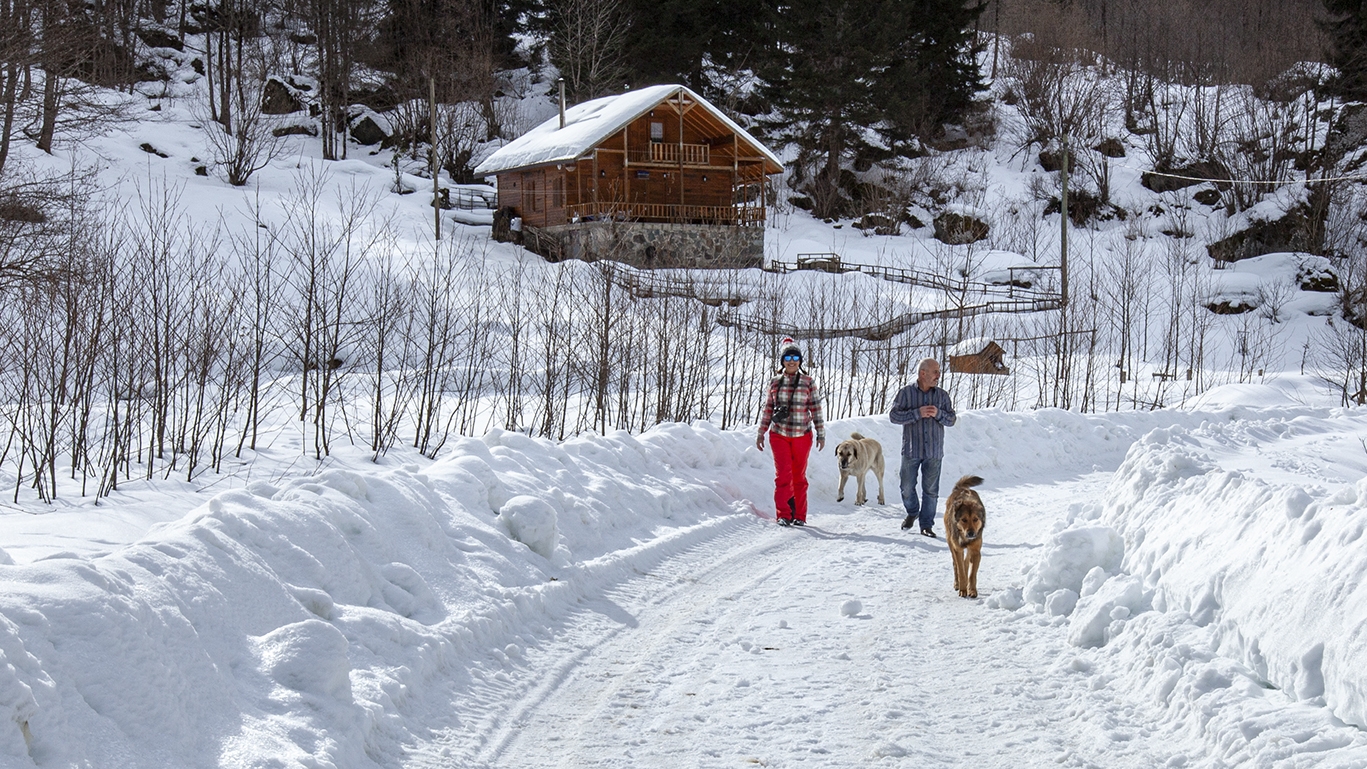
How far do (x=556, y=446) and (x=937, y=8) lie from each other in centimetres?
5653

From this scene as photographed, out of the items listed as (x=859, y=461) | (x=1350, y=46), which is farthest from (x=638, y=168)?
(x=1350, y=46)

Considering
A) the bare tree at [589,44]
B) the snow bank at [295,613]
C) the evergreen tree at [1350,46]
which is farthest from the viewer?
the bare tree at [589,44]

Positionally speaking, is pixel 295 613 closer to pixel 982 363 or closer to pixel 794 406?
pixel 794 406

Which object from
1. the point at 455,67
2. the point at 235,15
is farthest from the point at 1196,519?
the point at 235,15

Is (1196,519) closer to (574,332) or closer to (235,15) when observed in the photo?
(574,332)

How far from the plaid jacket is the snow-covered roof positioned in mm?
31666

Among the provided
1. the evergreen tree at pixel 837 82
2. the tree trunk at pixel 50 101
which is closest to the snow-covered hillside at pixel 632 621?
the tree trunk at pixel 50 101

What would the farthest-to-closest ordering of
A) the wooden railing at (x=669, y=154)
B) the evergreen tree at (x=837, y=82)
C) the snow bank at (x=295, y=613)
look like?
1. the evergreen tree at (x=837, y=82)
2. the wooden railing at (x=669, y=154)
3. the snow bank at (x=295, y=613)

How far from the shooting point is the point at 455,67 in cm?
5756

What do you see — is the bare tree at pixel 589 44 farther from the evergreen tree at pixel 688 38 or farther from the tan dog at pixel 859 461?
the tan dog at pixel 859 461

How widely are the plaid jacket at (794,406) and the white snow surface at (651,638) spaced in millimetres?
2152

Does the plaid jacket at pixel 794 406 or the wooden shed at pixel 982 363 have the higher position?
the plaid jacket at pixel 794 406

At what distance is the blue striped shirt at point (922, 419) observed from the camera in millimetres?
10812

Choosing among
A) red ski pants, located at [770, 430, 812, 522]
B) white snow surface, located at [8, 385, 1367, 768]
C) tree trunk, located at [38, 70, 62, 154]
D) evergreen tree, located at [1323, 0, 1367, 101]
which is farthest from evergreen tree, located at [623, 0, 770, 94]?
white snow surface, located at [8, 385, 1367, 768]
